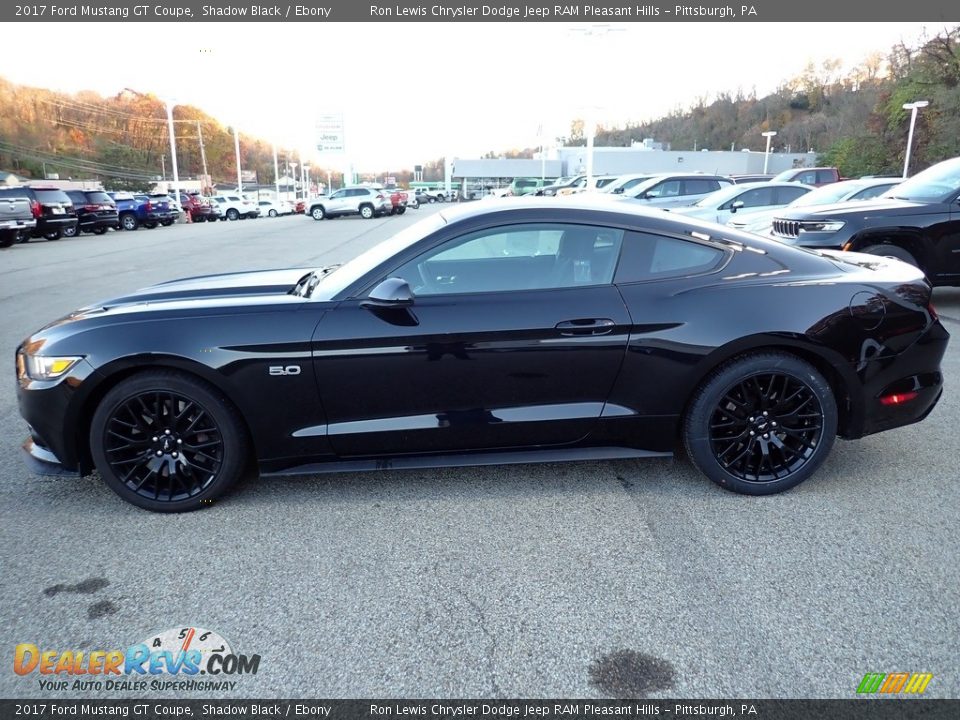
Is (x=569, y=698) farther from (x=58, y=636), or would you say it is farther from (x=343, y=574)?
(x=58, y=636)

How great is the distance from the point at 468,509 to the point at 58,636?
1.80 meters

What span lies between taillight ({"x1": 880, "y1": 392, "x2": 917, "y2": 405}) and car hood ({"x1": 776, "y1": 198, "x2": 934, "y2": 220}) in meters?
4.88

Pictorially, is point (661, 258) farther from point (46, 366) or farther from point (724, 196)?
point (724, 196)

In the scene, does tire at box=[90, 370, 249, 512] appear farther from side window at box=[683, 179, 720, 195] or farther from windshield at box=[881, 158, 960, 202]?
side window at box=[683, 179, 720, 195]

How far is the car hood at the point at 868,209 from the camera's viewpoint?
7.76 metres

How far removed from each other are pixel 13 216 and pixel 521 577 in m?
22.0

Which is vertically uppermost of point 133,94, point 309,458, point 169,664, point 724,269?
point 133,94

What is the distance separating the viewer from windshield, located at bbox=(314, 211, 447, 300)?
354 centimetres

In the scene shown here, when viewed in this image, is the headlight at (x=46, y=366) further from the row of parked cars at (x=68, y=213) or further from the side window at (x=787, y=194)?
the row of parked cars at (x=68, y=213)

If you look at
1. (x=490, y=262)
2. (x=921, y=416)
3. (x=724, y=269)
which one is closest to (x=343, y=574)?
(x=490, y=262)

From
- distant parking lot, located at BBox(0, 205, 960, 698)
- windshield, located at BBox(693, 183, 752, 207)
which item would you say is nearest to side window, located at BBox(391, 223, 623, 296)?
distant parking lot, located at BBox(0, 205, 960, 698)

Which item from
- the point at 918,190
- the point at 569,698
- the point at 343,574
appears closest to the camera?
the point at 569,698

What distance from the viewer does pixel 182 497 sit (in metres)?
3.49

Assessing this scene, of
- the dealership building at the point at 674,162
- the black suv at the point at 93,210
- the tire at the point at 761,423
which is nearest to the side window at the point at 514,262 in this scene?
the tire at the point at 761,423
